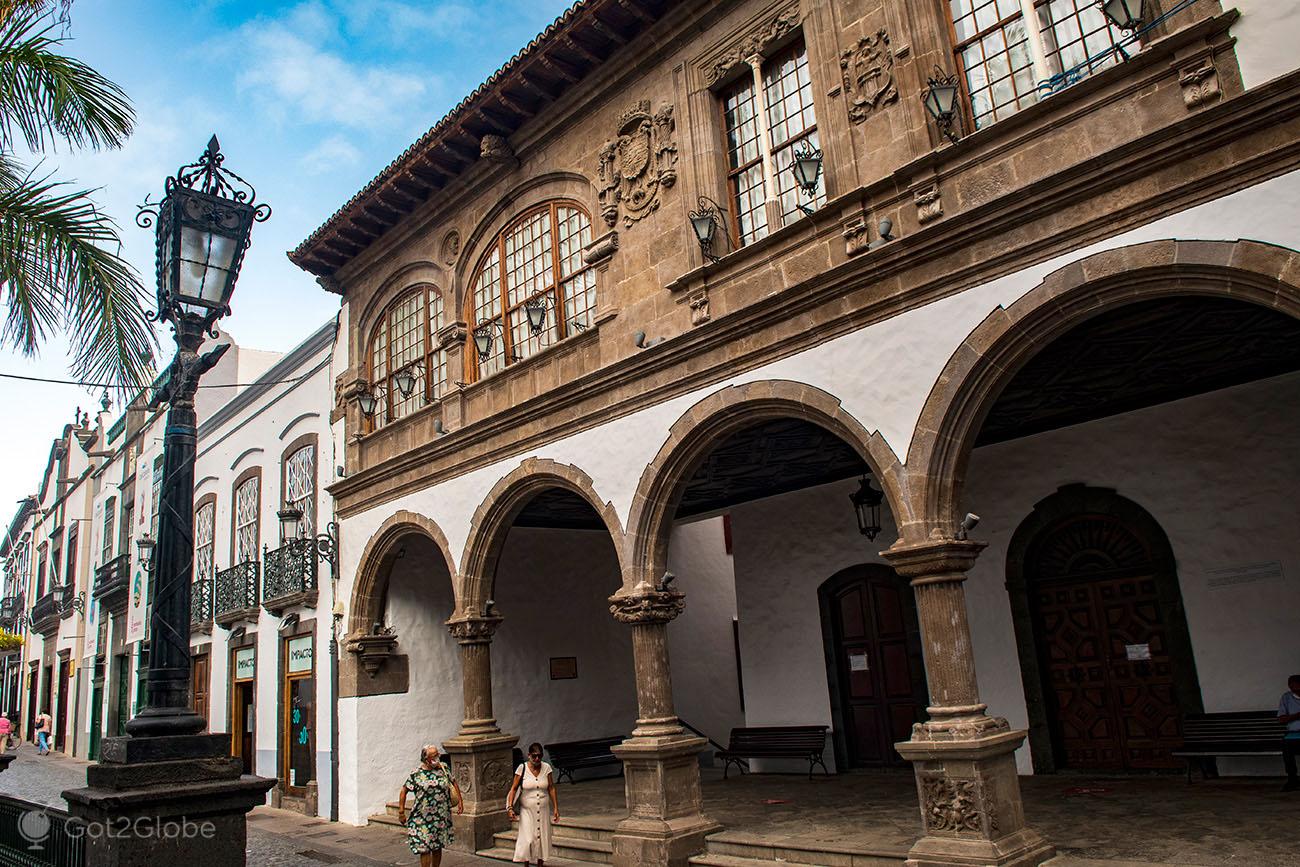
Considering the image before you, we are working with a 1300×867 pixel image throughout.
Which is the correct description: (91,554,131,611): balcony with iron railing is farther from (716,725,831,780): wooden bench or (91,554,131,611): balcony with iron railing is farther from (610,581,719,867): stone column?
(610,581,719,867): stone column

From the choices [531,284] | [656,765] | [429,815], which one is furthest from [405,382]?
[656,765]

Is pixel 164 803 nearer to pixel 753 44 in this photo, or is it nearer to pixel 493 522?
pixel 493 522

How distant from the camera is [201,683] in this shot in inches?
730

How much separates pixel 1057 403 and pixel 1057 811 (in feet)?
12.7

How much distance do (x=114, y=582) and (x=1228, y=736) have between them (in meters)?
24.3

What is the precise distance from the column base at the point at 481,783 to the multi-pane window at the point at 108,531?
20.1 m

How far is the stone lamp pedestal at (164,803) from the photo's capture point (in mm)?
4195

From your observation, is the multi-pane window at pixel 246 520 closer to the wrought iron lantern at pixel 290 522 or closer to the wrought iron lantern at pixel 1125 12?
the wrought iron lantern at pixel 290 522

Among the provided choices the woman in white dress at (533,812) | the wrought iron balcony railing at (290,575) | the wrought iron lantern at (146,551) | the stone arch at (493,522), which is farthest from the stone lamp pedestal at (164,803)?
the wrought iron lantern at (146,551)

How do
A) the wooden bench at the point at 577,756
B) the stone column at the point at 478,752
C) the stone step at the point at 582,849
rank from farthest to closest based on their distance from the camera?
the wooden bench at the point at 577,756, the stone column at the point at 478,752, the stone step at the point at 582,849

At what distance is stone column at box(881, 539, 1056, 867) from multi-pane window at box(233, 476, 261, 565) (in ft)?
44.0

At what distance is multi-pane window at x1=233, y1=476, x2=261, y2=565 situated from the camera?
17.3 meters

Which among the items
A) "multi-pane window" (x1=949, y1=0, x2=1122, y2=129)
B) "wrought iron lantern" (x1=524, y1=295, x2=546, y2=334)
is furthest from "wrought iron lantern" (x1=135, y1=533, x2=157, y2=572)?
"multi-pane window" (x1=949, y1=0, x2=1122, y2=129)

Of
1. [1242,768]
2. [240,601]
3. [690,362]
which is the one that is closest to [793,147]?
[690,362]
